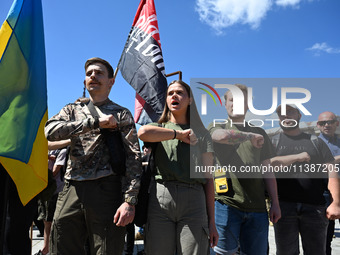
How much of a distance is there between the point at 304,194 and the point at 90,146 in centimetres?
236

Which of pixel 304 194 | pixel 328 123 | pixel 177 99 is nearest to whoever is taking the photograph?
pixel 177 99

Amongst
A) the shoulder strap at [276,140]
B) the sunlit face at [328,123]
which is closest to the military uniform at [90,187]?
the shoulder strap at [276,140]

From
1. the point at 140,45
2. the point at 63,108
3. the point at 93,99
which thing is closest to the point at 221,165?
the point at 93,99

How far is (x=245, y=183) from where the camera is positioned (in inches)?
107

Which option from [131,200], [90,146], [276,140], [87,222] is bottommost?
[87,222]

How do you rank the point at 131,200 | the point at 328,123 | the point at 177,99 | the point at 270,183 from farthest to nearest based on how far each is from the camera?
the point at 328,123
the point at 270,183
the point at 177,99
the point at 131,200

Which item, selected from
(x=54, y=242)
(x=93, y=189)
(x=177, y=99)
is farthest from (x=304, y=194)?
(x=54, y=242)

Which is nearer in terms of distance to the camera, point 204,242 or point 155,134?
point 204,242

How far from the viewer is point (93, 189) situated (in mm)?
2170

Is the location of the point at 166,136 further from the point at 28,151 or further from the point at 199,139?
the point at 28,151

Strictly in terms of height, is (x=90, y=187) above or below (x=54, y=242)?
above

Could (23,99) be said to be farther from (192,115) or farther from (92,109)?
(192,115)

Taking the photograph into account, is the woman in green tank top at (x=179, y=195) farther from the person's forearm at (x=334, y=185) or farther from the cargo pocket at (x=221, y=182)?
the person's forearm at (x=334, y=185)

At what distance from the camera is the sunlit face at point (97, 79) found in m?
2.44
